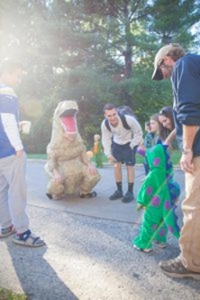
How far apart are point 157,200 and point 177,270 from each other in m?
0.71

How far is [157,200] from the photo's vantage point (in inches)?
135

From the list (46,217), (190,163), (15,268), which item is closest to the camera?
(190,163)

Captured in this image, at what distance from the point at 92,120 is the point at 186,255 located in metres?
17.4

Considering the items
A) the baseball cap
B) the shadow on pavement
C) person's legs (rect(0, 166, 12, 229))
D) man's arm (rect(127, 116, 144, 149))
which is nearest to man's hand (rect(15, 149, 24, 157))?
person's legs (rect(0, 166, 12, 229))

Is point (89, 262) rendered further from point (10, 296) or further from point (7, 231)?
point (7, 231)

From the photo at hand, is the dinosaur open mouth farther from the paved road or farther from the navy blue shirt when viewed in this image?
the navy blue shirt

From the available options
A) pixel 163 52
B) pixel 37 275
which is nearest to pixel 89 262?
pixel 37 275

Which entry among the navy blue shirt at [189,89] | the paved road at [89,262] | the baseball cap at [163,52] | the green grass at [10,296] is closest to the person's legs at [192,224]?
the paved road at [89,262]

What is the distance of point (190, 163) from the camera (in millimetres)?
2736

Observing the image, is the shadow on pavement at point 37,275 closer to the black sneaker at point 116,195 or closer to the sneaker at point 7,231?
the sneaker at point 7,231

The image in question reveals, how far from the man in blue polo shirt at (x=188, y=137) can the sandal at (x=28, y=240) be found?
4.63 feet

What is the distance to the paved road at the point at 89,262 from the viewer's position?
9.11 feet

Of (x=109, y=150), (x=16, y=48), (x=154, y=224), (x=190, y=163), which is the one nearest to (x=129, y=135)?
(x=109, y=150)

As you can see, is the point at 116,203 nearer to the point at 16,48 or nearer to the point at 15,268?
the point at 15,268
